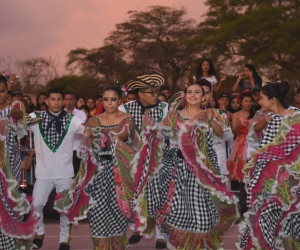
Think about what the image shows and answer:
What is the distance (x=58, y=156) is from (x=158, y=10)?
46101 millimetres

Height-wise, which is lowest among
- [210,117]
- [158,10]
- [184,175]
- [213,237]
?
[213,237]

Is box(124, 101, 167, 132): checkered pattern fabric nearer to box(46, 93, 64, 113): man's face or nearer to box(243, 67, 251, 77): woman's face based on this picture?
box(46, 93, 64, 113): man's face

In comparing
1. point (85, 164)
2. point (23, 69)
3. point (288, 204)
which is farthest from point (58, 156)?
point (23, 69)

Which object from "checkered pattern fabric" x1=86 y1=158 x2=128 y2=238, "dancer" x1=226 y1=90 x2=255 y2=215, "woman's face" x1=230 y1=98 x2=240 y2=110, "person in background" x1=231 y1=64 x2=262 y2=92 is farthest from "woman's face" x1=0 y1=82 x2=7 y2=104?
"woman's face" x1=230 y1=98 x2=240 y2=110

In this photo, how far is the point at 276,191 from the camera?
7.48m

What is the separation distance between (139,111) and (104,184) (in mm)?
1521

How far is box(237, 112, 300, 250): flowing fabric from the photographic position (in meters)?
7.52

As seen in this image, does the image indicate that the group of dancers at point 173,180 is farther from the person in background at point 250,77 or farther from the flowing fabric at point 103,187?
the person in background at point 250,77

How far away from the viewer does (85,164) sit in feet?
27.7

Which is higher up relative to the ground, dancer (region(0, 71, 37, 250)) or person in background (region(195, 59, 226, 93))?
person in background (region(195, 59, 226, 93))

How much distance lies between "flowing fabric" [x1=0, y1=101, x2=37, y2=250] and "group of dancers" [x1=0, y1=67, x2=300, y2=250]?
0.03 ft

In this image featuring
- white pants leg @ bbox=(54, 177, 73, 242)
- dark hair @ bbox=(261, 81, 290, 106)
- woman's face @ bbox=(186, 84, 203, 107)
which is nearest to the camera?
dark hair @ bbox=(261, 81, 290, 106)

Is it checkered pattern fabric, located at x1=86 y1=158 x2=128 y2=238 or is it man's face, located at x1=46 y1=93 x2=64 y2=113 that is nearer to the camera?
checkered pattern fabric, located at x1=86 y1=158 x2=128 y2=238

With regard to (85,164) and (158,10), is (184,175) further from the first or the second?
(158,10)
